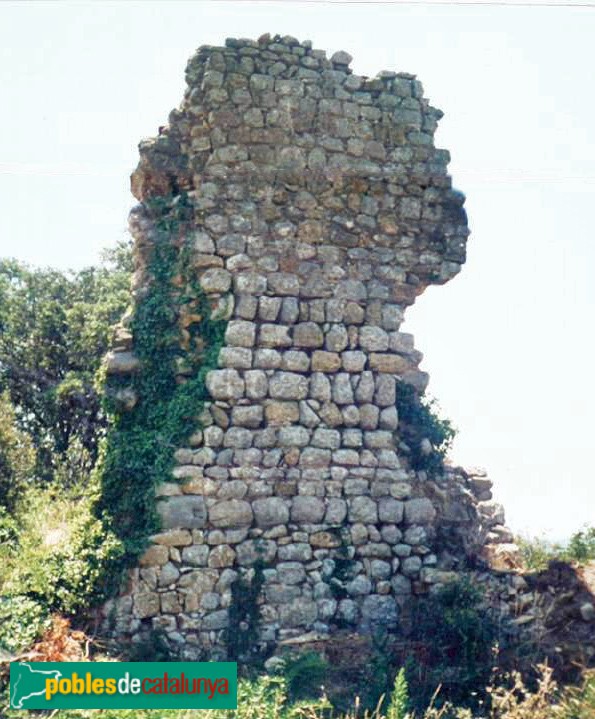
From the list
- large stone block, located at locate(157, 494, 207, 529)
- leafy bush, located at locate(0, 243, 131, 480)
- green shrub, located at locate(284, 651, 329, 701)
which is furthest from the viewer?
leafy bush, located at locate(0, 243, 131, 480)

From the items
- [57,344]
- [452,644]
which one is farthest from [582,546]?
[57,344]

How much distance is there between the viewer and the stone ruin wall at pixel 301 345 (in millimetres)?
8625

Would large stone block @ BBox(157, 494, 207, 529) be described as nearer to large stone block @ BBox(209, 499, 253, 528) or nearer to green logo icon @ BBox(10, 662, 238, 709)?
large stone block @ BBox(209, 499, 253, 528)

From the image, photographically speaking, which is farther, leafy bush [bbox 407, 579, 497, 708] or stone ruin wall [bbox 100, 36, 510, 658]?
stone ruin wall [bbox 100, 36, 510, 658]

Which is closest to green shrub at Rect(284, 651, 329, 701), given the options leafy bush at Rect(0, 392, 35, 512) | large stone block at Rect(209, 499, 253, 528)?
large stone block at Rect(209, 499, 253, 528)

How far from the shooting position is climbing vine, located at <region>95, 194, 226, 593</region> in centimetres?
869

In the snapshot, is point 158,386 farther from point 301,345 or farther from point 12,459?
point 12,459

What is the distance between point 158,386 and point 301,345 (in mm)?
1331

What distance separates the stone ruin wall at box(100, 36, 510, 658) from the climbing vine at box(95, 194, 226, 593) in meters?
0.11

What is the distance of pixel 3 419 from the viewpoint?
56.4ft

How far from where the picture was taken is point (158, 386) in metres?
9.09

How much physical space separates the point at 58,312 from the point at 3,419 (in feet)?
16.9

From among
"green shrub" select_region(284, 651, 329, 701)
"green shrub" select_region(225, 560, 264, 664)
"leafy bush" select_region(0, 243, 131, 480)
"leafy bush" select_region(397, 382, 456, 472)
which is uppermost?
"leafy bush" select_region(0, 243, 131, 480)

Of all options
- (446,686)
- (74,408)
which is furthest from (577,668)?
(74,408)
